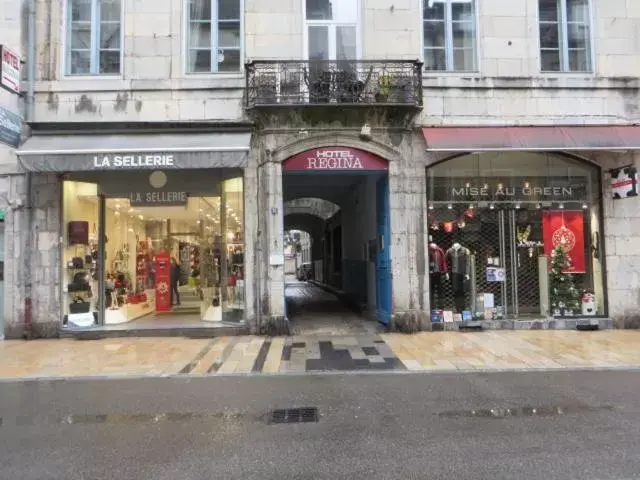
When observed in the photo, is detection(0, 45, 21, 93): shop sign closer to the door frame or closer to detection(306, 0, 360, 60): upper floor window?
the door frame

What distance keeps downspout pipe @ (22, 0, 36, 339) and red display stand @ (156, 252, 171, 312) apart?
113 inches

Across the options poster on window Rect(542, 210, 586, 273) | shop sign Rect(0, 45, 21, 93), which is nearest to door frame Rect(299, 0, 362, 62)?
poster on window Rect(542, 210, 586, 273)

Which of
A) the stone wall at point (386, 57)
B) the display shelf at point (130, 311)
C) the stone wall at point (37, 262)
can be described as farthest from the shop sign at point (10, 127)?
the display shelf at point (130, 311)

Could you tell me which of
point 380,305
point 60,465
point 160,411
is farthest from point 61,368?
point 380,305

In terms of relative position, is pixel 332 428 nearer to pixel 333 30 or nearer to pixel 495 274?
pixel 495 274

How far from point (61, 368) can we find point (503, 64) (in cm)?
1050

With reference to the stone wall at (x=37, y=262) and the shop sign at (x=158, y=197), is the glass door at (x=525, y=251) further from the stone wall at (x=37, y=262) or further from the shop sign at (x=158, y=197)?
the stone wall at (x=37, y=262)

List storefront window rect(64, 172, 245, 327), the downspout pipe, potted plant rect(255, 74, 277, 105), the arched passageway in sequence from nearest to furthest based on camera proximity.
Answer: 1. potted plant rect(255, 74, 277, 105)
2. the downspout pipe
3. the arched passageway
4. storefront window rect(64, 172, 245, 327)

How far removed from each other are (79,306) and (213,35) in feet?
21.5

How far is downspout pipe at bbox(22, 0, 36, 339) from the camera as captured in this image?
1134cm

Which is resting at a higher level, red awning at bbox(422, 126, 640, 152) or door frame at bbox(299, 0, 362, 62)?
door frame at bbox(299, 0, 362, 62)

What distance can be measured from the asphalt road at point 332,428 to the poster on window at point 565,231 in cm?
516

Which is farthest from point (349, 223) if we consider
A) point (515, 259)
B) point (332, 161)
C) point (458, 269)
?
point (515, 259)

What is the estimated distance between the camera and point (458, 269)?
1217 cm
